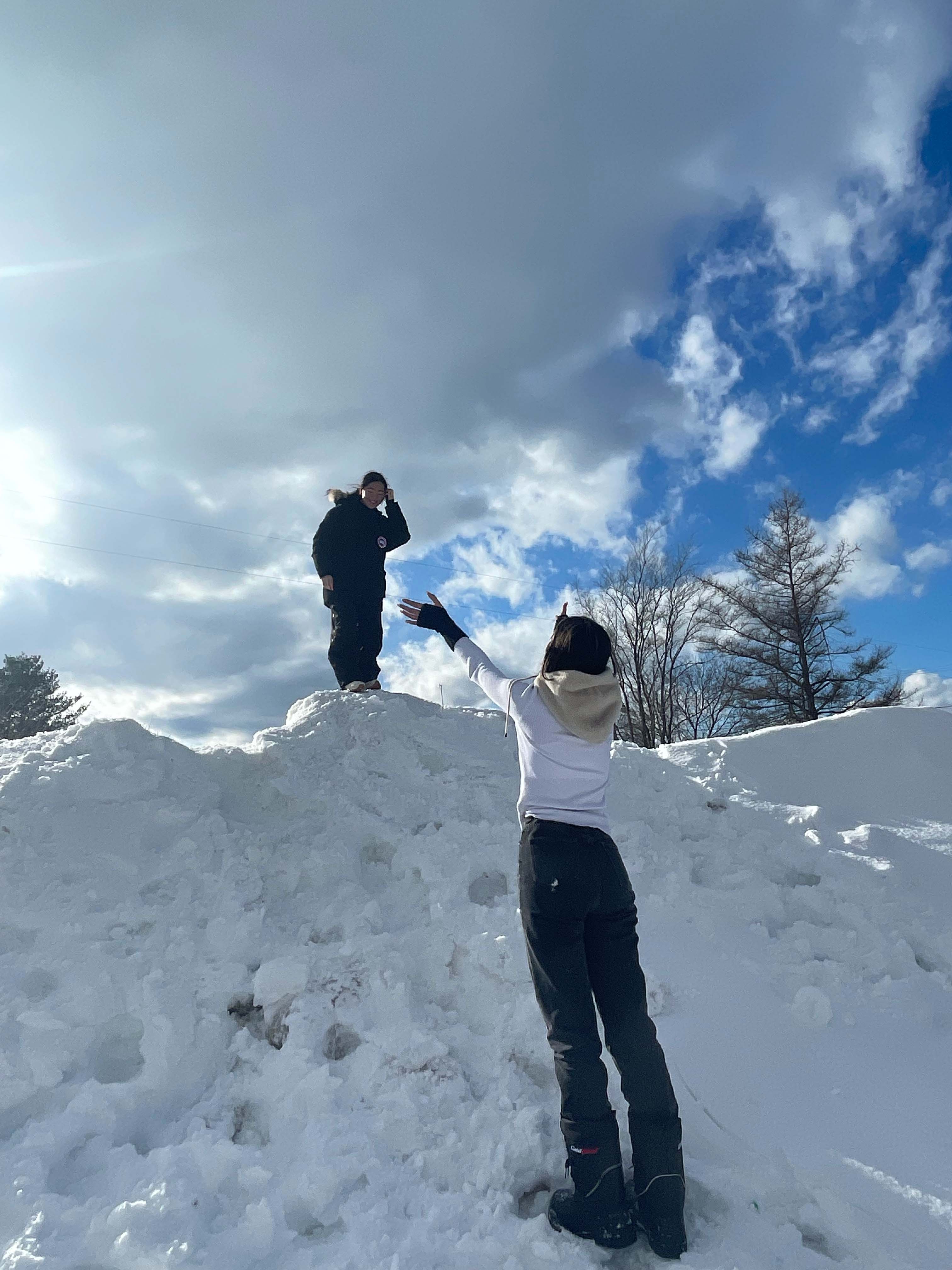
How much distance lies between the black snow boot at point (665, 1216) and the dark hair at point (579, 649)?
1701mm

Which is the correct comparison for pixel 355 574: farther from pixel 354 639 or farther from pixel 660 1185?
pixel 660 1185

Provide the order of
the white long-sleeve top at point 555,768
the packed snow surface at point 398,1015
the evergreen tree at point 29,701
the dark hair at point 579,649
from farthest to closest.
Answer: the evergreen tree at point 29,701 < the dark hair at point 579,649 < the white long-sleeve top at point 555,768 < the packed snow surface at point 398,1015

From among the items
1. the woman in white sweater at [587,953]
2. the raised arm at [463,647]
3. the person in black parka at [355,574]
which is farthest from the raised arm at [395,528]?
the woman in white sweater at [587,953]

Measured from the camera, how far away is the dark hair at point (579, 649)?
281cm

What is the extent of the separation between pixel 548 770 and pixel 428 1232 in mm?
1556

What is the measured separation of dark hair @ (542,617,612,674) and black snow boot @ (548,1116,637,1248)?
5.05 ft

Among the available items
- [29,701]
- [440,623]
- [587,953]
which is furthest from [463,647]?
[29,701]

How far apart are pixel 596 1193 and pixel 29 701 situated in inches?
1201

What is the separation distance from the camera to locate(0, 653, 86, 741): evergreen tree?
1059 inches

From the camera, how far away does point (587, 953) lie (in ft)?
8.54

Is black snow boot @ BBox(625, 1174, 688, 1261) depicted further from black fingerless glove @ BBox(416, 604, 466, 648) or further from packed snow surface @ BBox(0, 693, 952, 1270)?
black fingerless glove @ BBox(416, 604, 466, 648)

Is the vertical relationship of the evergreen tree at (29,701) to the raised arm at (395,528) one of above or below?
above

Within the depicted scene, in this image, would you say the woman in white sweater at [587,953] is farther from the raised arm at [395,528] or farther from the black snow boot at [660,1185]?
the raised arm at [395,528]

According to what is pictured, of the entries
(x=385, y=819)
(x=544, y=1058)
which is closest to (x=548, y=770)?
(x=544, y=1058)
